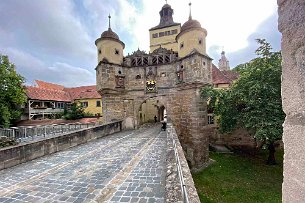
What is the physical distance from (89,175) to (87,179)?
1.03 ft

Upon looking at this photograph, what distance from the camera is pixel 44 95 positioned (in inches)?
1072

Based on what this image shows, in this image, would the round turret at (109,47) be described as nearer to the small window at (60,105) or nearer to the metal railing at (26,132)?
the metal railing at (26,132)

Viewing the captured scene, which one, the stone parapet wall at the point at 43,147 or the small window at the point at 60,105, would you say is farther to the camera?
the small window at the point at 60,105

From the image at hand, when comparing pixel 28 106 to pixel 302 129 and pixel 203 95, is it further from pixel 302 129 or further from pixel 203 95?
pixel 302 129

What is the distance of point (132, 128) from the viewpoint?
17016 millimetres

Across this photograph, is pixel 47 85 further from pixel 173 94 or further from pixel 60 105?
pixel 173 94

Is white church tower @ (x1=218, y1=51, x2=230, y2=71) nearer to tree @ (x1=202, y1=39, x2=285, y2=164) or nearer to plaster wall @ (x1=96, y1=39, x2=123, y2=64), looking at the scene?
tree @ (x1=202, y1=39, x2=285, y2=164)

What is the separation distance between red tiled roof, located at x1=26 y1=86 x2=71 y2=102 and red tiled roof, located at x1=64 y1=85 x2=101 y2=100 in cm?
168

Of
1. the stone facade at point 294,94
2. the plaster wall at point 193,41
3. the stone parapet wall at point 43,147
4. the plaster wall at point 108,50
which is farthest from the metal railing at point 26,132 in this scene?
the stone facade at point 294,94

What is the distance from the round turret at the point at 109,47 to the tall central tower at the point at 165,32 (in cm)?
1519

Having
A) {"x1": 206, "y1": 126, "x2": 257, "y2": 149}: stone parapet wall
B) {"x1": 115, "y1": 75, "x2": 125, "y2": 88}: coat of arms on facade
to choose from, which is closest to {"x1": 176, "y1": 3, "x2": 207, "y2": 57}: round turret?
{"x1": 115, "y1": 75, "x2": 125, "y2": 88}: coat of arms on facade

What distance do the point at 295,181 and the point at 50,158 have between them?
807 cm

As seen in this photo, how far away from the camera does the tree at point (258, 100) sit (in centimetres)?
1005

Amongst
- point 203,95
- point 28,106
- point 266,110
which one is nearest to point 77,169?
point 266,110
